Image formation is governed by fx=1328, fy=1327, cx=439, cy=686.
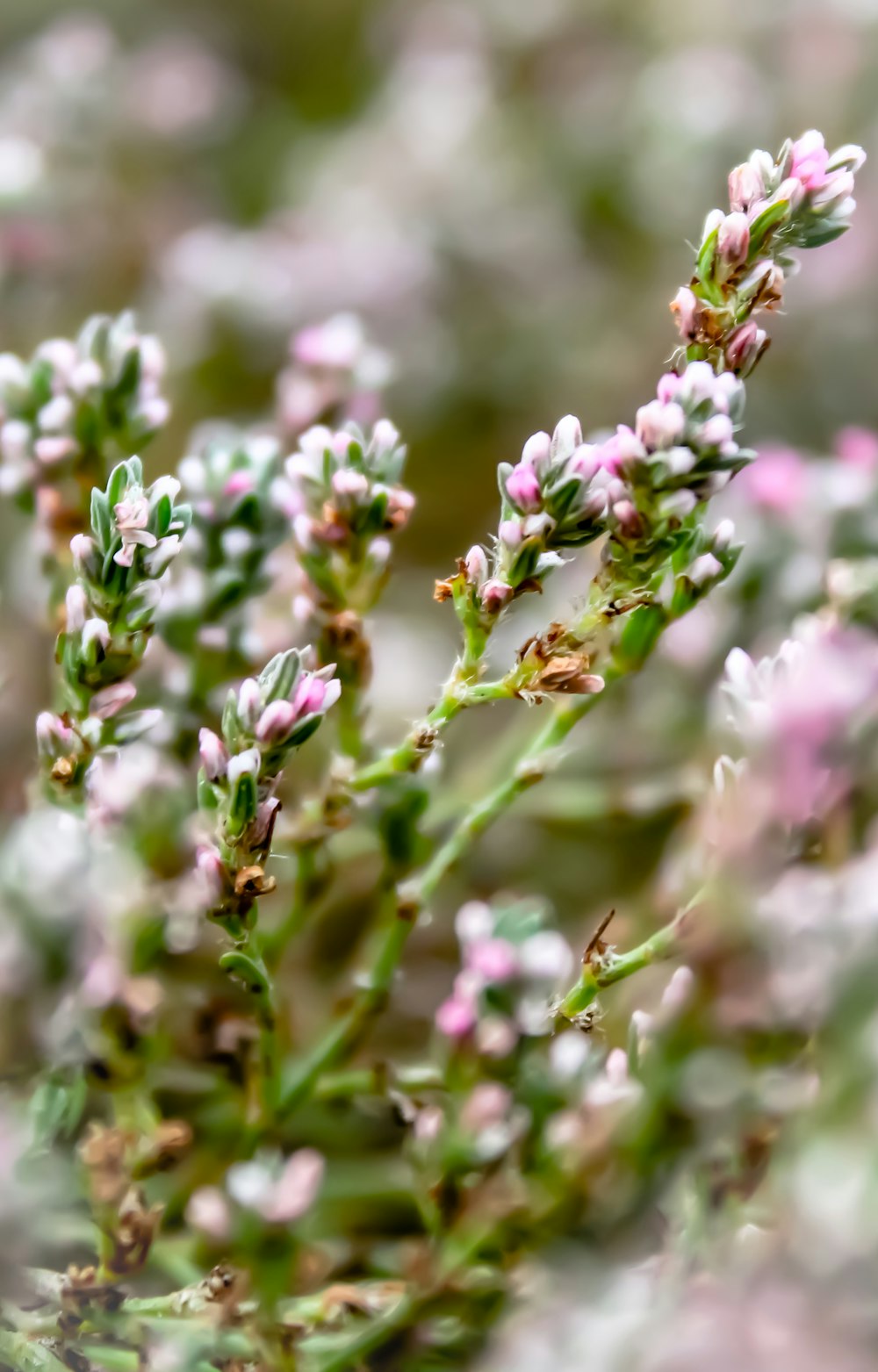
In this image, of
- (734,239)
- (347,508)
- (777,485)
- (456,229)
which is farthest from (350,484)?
(456,229)

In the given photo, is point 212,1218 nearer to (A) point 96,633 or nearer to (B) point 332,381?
(A) point 96,633

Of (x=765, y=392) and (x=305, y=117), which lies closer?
(x=765, y=392)

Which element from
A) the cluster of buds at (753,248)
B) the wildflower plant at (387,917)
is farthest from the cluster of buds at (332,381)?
the cluster of buds at (753,248)

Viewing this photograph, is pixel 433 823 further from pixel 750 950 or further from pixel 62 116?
pixel 62 116

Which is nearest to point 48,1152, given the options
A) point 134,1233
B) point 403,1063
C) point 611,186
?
point 134,1233

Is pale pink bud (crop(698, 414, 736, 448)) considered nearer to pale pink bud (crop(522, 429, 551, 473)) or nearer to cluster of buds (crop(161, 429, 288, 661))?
pale pink bud (crop(522, 429, 551, 473))

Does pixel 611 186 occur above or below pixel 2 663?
above

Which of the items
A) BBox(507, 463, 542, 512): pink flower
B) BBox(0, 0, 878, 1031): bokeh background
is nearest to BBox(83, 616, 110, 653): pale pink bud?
BBox(507, 463, 542, 512): pink flower
